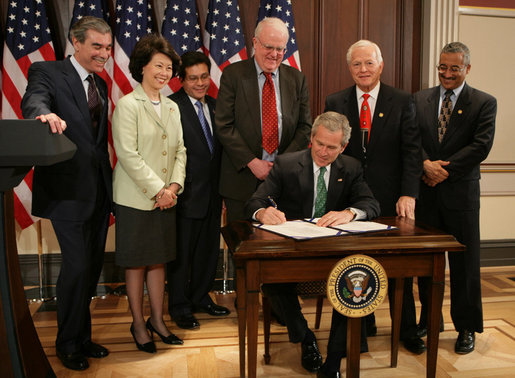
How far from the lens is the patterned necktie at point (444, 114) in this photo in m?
3.03

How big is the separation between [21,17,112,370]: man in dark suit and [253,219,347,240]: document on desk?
0.96 meters

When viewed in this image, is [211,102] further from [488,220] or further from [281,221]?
[488,220]

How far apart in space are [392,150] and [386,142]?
6 centimetres

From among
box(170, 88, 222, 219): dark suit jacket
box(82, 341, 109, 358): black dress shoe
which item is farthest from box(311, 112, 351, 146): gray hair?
box(82, 341, 109, 358): black dress shoe

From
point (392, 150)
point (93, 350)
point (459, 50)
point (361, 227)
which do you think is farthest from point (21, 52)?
point (459, 50)

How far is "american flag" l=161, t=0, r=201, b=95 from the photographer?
13.0 ft

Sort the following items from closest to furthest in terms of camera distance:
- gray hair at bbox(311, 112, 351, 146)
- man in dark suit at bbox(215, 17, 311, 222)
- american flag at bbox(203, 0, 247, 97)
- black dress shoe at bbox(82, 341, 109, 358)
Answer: gray hair at bbox(311, 112, 351, 146) → black dress shoe at bbox(82, 341, 109, 358) → man in dark suit at bbox(215, 17, 311, 222) → american flag at bbox(203, 0, 247, 97)

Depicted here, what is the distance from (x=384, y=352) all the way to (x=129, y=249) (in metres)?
1.58

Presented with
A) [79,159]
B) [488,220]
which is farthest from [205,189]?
[488,220]

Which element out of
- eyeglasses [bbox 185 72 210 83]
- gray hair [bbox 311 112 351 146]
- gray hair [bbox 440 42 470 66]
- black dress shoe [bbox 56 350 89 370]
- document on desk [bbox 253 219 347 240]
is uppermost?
gray hair [bbox 440 42 470 66]

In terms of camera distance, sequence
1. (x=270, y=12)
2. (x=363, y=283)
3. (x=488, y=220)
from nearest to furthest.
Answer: (x=363, y=283) → (x=270, y=12) → (x=488, y=220)

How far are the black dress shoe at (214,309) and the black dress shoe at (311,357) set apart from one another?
0.97 metres

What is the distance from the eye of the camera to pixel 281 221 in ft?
7.69

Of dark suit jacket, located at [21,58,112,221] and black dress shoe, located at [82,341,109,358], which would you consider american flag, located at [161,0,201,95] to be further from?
black dress shoe, located at [82,341,109,358]
